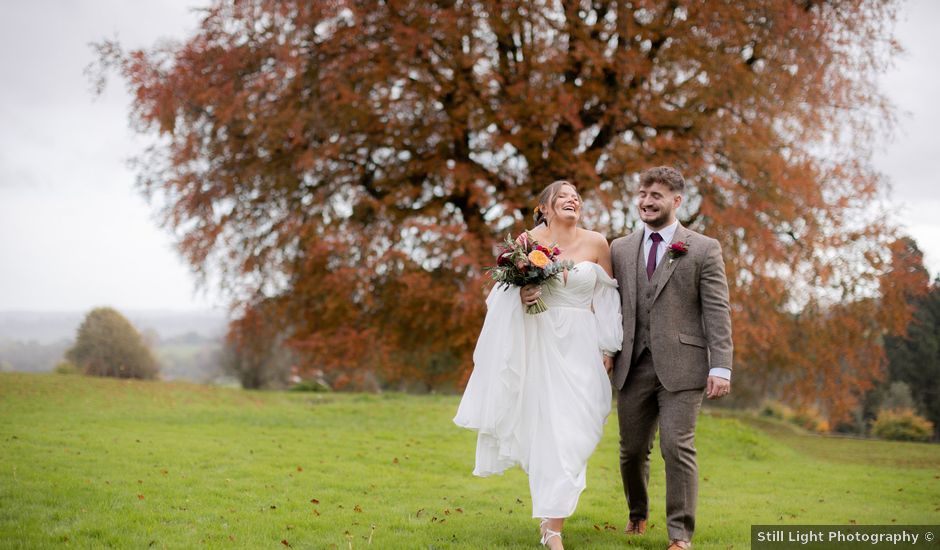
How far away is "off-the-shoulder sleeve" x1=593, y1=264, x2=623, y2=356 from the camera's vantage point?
4.57 m

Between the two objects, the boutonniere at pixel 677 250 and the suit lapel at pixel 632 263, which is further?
the suit lapel at pixel 632 263

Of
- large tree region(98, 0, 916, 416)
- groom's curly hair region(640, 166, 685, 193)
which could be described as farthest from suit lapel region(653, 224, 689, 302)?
large tree region(98, 0, 916, 416)

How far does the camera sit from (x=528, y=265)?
443cm

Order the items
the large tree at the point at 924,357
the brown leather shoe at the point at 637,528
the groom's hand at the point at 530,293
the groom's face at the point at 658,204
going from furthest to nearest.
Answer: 1. the large tree at the point at 924,357
2. the brown leather shoe at the point at 637,528
3. the groom's hand at the point at 530,293
4. the groom's face at the point at 658,204

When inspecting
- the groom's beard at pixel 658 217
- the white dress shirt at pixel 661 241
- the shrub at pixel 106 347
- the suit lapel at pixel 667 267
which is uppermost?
the groom's beard at pixel 658 217

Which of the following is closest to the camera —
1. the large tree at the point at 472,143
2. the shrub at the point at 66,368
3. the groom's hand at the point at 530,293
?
the groom's hand at the point at 530,293

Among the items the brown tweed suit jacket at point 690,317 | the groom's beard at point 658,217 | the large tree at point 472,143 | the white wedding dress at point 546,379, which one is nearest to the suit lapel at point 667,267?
the brown tweed suit jacket at point 690,317

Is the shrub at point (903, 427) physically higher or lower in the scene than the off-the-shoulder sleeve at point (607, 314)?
lower

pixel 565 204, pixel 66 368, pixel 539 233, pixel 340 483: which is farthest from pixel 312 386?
pixel 565 204

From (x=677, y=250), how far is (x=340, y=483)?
3.96 m

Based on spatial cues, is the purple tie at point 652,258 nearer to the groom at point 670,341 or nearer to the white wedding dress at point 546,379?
the groom at point 670,341

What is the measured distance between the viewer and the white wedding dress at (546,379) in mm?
4379

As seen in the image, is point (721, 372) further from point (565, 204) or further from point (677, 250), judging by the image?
point (565, 204)

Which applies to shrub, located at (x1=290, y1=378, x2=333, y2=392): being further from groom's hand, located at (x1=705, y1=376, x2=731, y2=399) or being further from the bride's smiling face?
groom's hand, located at (x1=705, y1=376, x2=731, y2=399)
